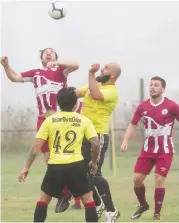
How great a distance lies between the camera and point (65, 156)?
8320 millimetres

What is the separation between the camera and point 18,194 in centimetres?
1404

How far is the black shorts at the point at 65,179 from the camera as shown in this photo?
825cm

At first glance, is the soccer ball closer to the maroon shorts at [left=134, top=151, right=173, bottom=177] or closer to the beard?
the beard

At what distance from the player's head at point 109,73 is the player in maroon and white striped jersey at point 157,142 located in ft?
1.96

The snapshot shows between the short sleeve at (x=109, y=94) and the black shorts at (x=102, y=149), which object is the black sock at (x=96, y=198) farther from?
the short sleeve at (x=109, y=94)

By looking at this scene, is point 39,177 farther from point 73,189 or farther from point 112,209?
point 73,189

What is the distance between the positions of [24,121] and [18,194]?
1263 centimetres

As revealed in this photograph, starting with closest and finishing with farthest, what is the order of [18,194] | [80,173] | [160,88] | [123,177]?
[80,173] < [160,88] < [18,194] < [123,177]

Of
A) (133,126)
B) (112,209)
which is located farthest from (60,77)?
(112,209)

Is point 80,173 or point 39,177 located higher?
point 80,173

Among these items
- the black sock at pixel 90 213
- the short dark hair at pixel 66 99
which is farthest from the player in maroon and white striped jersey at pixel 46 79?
the black sock at pixel 90 213

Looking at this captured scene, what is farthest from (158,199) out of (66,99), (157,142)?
(66,99)

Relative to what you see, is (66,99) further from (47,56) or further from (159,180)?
(47,56)

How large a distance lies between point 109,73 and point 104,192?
1480mm
